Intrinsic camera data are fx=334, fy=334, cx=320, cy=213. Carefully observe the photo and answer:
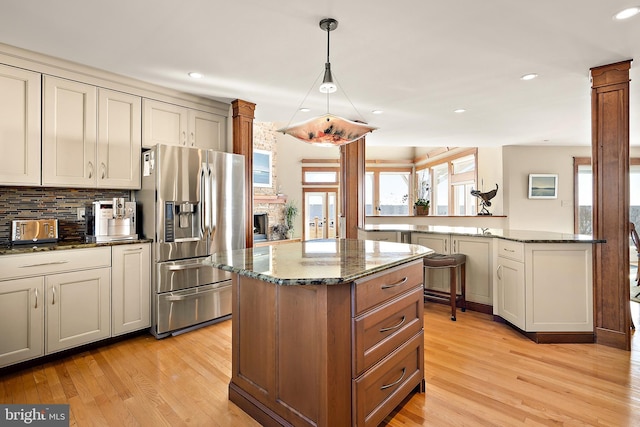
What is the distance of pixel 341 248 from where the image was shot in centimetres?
227

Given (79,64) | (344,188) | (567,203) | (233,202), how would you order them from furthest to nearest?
(567,203) < (344,188) < (233,202) < (79,64)

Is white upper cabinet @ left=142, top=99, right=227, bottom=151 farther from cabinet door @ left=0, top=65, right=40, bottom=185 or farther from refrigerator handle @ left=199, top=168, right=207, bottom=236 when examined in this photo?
cabinet door @ left=0, top=65, right=40, bottom=185

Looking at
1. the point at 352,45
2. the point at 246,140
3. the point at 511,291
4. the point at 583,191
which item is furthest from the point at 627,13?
the point at 583,191

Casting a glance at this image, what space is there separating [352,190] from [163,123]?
2.35 meters

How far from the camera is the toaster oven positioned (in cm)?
258

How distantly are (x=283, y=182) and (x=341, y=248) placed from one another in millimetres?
7266

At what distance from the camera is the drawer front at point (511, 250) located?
9.73 ft

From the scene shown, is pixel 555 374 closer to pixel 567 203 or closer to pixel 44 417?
pixel 44 417

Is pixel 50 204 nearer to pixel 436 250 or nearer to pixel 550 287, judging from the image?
pixel 436 250

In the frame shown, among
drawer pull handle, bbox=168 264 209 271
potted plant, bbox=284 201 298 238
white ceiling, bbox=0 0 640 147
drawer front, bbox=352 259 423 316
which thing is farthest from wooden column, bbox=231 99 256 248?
potted plant, bbox=284 201 298 238

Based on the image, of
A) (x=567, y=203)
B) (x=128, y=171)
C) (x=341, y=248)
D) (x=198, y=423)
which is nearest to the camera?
(x=198, y=423)

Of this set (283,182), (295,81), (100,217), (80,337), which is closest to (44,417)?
(80,337)

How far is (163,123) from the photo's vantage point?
11.0ft

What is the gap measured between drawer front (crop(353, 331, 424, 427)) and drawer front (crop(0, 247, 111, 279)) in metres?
2.35
